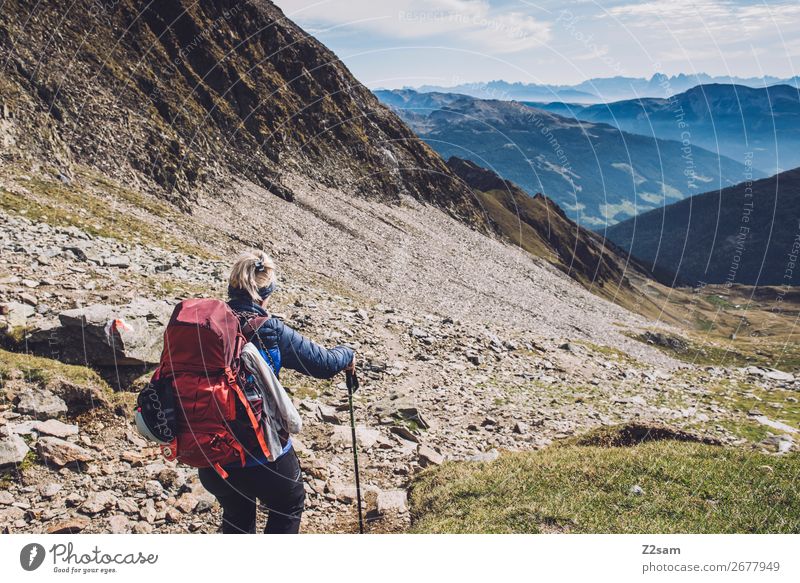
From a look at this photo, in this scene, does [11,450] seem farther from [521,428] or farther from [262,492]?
[521,428]

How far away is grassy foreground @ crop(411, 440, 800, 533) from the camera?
700cm

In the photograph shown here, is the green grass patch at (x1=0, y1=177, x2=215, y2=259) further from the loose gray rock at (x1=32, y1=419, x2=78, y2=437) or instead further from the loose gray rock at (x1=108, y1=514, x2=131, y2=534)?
the loose gray rock at (x1=108, y1=514, x2=131, y2=534)

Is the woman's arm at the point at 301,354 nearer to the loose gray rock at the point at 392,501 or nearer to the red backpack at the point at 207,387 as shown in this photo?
the red backpack at the point at 207,387

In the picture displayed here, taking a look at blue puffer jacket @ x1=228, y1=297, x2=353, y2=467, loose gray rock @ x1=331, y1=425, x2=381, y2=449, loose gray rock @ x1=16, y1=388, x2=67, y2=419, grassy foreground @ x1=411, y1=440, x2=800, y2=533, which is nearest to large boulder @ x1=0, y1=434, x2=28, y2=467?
loose gray rock @ x1=16, y1=388, x2=67, y2=419

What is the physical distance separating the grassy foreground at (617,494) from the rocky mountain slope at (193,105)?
98.5 feet

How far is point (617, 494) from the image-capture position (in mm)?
7738

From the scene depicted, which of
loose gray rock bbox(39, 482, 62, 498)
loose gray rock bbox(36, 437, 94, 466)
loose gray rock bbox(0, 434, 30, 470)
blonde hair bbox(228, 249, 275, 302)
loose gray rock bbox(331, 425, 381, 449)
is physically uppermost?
blonde hair bbox(228, 249, 275, 302)

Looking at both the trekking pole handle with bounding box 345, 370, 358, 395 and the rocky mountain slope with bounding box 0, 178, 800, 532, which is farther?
the rocky mountain slope with bounding box 0, 178, 800, 532

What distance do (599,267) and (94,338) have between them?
A: 153m

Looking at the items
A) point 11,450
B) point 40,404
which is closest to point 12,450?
point 11,450

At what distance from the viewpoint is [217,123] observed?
55875 millimetres

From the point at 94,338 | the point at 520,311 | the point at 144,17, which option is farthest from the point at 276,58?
the point at 94,338

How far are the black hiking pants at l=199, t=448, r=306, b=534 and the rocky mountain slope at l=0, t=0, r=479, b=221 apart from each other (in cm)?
2968
